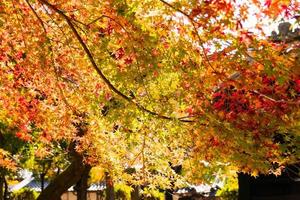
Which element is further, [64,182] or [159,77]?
[64,182]

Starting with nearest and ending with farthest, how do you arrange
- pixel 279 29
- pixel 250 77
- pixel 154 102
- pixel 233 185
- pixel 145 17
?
pixel 145 17 → pixel 250 77 → pixel 154 102 → pixel 279 29 → pixel 233 185

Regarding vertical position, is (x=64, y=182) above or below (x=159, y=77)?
below

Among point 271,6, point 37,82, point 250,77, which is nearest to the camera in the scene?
point 271,6

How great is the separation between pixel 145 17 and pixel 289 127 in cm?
253

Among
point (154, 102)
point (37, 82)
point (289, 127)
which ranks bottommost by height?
point (289, 127)

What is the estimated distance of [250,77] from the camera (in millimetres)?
5941

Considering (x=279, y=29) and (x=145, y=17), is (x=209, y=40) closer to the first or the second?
(x=145, y=17)

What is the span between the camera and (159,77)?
5.85 m

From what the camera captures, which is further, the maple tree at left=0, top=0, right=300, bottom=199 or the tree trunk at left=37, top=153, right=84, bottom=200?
the tree trunk at left=37, top=153, right=84, bottom=200

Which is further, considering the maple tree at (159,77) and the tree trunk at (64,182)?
the tree trunk at (64,182)

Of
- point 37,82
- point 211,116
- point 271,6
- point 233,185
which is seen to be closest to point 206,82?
point 211,116

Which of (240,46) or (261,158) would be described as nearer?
(240,46)

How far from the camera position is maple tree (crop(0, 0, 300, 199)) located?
5.32 meters

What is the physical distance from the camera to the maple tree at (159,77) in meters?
5.32
